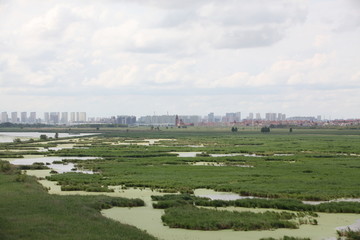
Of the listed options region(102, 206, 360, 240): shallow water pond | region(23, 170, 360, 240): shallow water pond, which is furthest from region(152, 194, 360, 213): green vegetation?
region(102, 206, 360, 240): shallow water pond

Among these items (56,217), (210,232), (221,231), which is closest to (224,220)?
(221,231)

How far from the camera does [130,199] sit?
21609 millimetres

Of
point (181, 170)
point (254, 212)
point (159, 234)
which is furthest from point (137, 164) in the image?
point (159, 234)

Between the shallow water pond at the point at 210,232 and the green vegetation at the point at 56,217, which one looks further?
the shallow water pond at the point at 210,232

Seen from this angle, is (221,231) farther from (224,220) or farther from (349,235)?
(349,235)

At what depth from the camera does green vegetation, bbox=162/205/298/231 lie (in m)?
16.8

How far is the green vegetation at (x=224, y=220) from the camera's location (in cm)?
1675

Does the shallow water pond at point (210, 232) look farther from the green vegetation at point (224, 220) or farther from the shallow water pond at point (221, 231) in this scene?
the green vegetation at point (224, 220)

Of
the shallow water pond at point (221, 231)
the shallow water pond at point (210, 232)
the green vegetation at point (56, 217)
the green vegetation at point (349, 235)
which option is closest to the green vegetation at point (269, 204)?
the shallow water pond at point (210, 232)

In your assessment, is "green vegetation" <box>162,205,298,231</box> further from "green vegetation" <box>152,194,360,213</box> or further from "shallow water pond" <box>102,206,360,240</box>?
"green vegetation" <box>152,194,360,213</box>

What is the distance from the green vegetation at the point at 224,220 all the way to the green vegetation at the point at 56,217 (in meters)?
2.26

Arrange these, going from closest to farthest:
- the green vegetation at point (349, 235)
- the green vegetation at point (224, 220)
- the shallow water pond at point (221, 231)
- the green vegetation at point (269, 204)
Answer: the green vegetation at point (349, 235) → the shallow water pond at point (221, 231) → the green vegetation at point (224, 220) → the green vegetation at point (269, 204)

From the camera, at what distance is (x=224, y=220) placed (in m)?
17.2

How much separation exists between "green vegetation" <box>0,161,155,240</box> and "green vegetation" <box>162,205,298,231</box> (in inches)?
89.1
